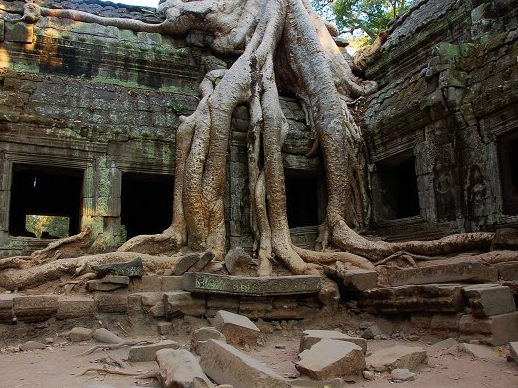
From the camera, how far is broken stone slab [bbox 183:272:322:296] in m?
4.64

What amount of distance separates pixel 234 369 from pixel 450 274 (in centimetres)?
254

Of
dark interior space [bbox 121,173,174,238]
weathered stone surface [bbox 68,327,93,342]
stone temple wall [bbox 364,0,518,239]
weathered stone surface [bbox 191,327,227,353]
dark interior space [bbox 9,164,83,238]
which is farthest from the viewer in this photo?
dark interior space [bbox 121,173,174,238]

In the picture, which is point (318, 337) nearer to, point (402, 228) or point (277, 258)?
point (277, 258)

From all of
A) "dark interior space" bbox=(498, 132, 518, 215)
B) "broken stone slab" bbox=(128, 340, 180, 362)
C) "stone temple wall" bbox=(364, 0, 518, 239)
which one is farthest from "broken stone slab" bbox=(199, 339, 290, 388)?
"dark interior space" bbox=(498, 132, 518, 215)

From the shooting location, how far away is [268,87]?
23.2 feet

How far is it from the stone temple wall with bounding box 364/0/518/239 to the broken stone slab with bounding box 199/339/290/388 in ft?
12.2

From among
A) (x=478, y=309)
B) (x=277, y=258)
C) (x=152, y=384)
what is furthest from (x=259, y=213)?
(x=152, y=384)

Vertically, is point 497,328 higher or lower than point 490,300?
lower

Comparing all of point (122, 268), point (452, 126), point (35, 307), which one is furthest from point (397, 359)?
point (452, 126)

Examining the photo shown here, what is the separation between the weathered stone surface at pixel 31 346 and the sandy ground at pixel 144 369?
2.9 inches

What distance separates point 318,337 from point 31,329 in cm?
257

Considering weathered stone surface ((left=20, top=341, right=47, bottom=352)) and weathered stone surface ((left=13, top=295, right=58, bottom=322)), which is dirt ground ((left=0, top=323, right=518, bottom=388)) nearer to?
weathered stone surface ((left=20, top=341, right=47, bottom=352))

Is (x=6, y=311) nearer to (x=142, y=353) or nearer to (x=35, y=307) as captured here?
(x=35, y=307)

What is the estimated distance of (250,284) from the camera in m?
4.80
